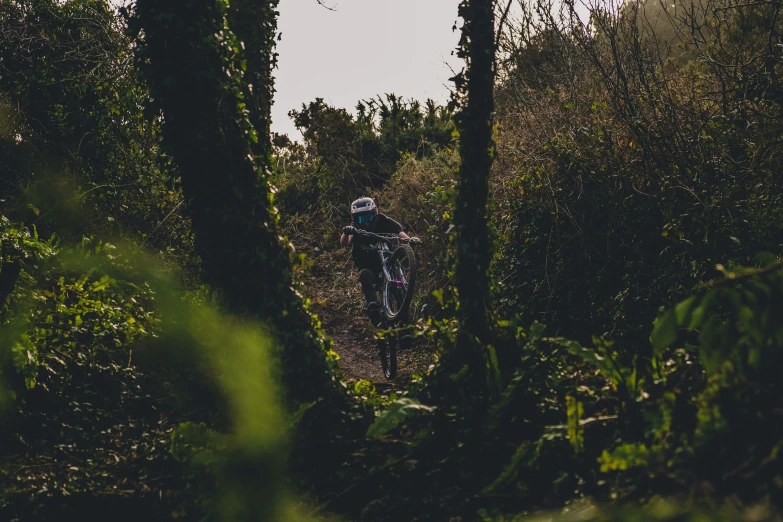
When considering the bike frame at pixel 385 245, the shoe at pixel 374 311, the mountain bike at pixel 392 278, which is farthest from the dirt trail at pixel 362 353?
the bike frame at pixel 385 245

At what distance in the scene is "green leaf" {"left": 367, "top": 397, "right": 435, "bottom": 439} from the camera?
133 inches

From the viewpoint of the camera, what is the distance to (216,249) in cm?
402

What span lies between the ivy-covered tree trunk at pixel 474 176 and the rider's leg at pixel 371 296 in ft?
14.8

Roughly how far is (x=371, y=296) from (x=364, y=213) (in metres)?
Answer: 1.26

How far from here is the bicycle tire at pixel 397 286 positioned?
829 cm

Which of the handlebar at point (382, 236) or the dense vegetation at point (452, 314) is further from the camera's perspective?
the handlebar at point (382, 236)

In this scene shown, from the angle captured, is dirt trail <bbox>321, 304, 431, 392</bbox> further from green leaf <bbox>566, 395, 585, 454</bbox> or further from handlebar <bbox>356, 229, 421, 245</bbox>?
green leaf <bbox>566, 395, 585, 454</bbox>

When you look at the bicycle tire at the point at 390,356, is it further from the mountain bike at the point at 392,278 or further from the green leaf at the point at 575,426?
the green leaf at the point at 575,426

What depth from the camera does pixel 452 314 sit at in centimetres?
478

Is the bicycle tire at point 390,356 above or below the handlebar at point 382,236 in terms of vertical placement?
below

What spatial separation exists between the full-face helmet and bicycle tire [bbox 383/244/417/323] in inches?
29.2

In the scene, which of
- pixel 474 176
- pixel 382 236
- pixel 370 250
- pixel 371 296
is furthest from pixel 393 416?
pixel 370 250

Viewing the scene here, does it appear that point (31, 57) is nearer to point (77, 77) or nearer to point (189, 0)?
point (77, 77)

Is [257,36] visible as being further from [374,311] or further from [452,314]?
[374,311]
